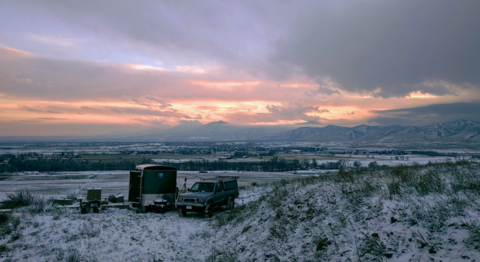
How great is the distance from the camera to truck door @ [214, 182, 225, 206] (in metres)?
16.4

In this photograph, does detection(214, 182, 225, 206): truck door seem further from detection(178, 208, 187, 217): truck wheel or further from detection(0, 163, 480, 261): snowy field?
detection(178, 208, 187, 217): truck wheel

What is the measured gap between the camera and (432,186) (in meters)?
9.55

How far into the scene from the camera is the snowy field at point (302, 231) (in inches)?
267

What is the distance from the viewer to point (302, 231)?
9.35m

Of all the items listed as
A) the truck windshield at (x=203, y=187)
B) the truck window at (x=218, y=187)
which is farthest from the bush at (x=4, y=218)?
the truck window at (x=218, y=187)

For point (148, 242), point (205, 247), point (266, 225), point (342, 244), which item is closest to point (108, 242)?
point (148, 242)

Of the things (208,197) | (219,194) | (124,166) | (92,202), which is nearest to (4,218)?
(92,202)

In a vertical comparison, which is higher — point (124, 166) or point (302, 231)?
point (302, 231)

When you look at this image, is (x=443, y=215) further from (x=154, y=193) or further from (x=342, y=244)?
(x=154, y=193)

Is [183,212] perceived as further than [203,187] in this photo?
No

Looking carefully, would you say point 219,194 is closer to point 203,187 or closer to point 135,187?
point 203,187

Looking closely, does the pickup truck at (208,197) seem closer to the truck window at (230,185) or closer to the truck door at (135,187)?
the truck window at (230,185)

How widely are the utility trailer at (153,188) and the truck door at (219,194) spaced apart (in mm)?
3238

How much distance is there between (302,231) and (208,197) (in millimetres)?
7437
